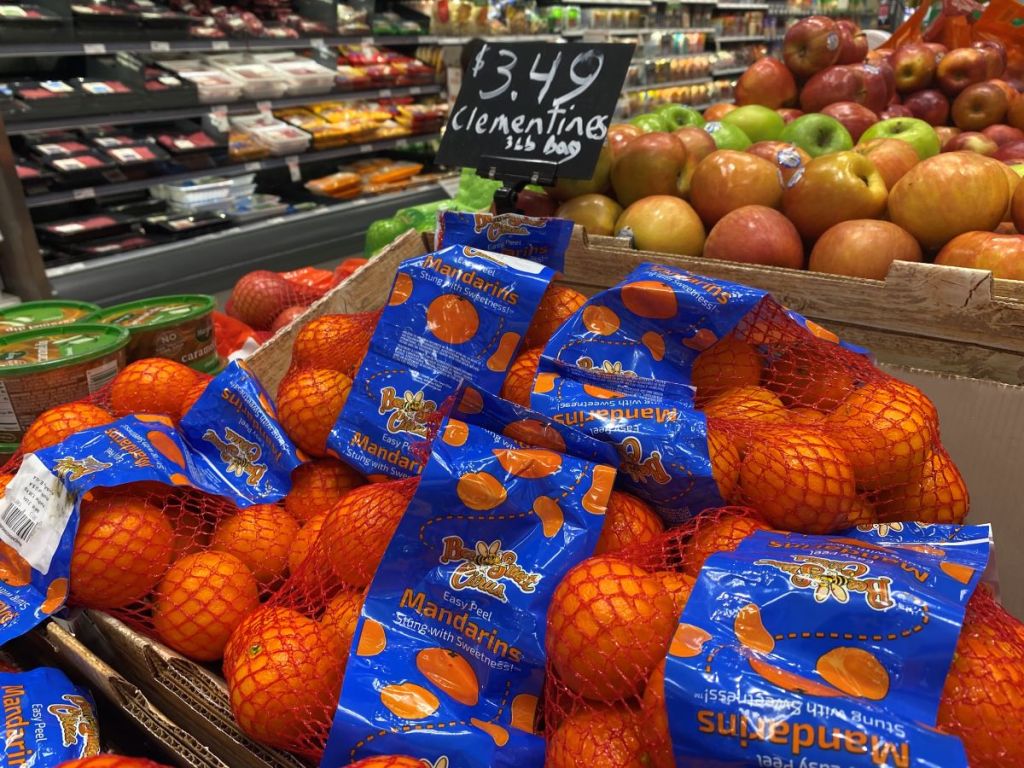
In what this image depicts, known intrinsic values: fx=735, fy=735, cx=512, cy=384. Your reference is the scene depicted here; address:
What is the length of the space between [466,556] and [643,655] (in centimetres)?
22

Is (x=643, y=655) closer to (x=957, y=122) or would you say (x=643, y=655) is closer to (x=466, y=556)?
(x=466, y=556)

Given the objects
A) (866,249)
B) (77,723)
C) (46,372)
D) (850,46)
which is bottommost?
(77,723)

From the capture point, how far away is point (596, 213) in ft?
5.74

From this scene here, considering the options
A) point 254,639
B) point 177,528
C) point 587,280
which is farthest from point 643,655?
point 587,280

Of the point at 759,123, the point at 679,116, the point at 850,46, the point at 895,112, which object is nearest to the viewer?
the point at 759,123

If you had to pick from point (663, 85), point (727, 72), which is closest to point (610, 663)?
point (663, 85)

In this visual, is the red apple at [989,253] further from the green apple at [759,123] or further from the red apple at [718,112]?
the red apple at [718,112]

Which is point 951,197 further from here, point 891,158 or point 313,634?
point 313,634

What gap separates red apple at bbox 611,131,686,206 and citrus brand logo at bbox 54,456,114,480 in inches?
50.6

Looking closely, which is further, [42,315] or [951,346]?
[42,315]

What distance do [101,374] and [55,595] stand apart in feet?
1.67

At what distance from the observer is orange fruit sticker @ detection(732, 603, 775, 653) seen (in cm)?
60

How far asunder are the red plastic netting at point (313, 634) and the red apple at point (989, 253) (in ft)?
3.73

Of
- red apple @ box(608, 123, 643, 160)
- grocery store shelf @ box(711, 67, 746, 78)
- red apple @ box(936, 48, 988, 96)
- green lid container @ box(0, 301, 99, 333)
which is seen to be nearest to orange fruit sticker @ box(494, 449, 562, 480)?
green lid container @ box(0, 301, 99, 333)
